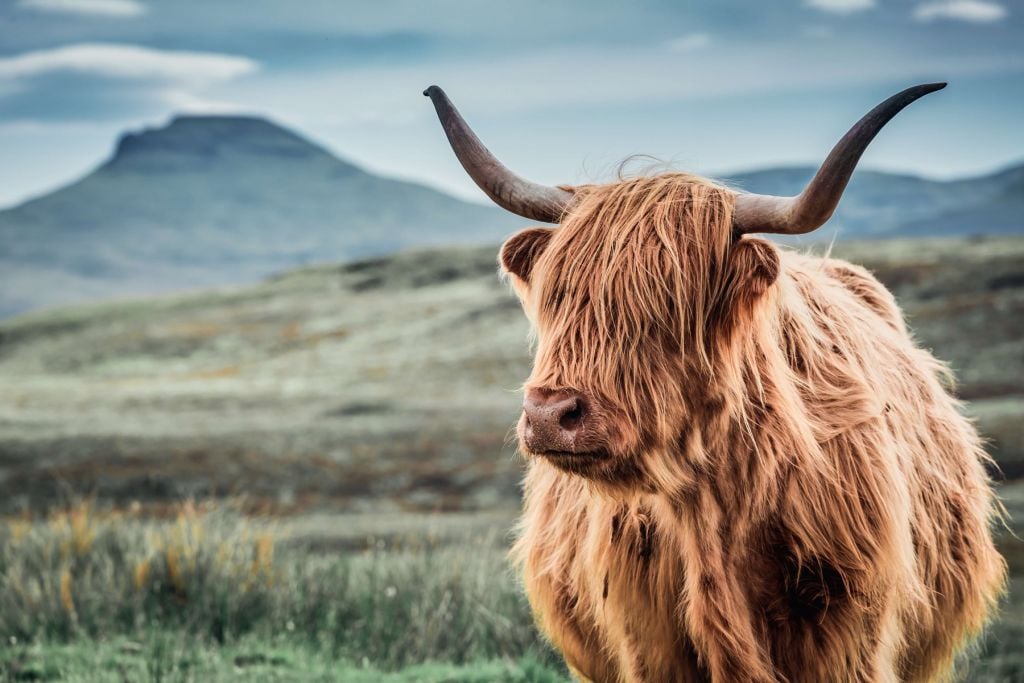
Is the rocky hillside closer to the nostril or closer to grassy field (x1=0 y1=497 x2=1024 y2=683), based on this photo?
grassy field (x1=0 y1=497 x2=1024 y2=683)

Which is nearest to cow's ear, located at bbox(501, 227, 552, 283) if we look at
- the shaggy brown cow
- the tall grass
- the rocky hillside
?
the shaggy brown cow

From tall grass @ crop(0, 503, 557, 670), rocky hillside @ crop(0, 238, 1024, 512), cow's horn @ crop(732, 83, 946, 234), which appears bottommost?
rocky hillside @ crop(0, 238, 1024, 512)

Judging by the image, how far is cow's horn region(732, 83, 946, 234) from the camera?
3270 millimetres

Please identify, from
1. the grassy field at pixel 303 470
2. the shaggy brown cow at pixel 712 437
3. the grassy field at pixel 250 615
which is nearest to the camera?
the shaggy brown cow at pixel 712 437

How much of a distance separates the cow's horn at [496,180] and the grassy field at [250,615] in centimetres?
381

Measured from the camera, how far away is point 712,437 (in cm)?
386

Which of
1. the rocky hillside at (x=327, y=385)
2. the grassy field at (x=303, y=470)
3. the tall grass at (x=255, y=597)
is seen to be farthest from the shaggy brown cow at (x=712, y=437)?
the tall grass at (x=255, y=597)

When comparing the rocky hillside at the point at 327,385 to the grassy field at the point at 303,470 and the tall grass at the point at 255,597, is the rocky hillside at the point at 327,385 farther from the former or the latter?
the tall grass at the point at 255,597

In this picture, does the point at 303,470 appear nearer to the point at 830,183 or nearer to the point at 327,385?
the point at 327,385

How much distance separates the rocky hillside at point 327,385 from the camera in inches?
838

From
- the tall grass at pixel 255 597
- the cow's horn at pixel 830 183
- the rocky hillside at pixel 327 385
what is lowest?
the rocky hillside at pixel 327 385

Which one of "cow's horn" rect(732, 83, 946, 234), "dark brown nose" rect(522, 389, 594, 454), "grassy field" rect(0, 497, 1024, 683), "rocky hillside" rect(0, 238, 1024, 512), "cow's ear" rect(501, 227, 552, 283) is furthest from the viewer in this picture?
"rocky hillside" rect(0, 238, 1024, 512)

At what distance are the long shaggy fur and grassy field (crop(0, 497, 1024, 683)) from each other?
2.73 metres

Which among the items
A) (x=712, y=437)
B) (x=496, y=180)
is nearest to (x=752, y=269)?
(x=712, y=437)
